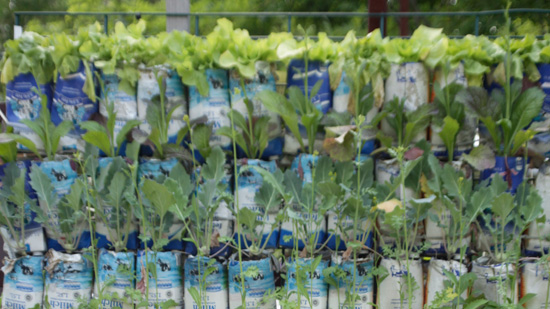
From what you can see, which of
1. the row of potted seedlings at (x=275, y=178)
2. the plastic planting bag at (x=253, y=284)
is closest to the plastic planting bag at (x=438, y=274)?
the row of potted seedlings at (x=275, y=178)

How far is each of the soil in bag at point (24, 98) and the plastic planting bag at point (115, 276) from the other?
0.71 metres

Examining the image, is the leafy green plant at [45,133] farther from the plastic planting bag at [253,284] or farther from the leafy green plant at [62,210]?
the plastic planting bag at [253,284]

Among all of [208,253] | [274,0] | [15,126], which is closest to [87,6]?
[274,0]

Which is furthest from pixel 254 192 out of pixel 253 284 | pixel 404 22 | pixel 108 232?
pixel 404 22

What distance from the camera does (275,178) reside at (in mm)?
2482

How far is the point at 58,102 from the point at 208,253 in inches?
37.7

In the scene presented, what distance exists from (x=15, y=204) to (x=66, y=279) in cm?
41

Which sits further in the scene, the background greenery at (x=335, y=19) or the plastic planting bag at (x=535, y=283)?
the background greenery at (x=335, y=19)

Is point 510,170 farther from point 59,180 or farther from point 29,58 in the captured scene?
point 29,58

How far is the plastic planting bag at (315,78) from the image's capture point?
2561mm

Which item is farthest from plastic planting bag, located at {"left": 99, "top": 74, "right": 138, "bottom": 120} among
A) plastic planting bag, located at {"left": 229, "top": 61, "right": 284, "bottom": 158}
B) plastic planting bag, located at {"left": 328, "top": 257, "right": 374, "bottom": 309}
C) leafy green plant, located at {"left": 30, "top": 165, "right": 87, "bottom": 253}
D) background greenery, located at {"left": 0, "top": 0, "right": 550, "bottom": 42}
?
background greenery, located at {"left": 0, "top": 0, "right": 550, "bottom": 42}

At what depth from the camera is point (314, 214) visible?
2.59 m

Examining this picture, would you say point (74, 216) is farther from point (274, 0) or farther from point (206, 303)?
point (274, 0)

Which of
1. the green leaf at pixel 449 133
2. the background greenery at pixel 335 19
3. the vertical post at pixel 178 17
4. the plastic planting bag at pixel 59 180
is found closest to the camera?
the green leaf at pixel 449 133
